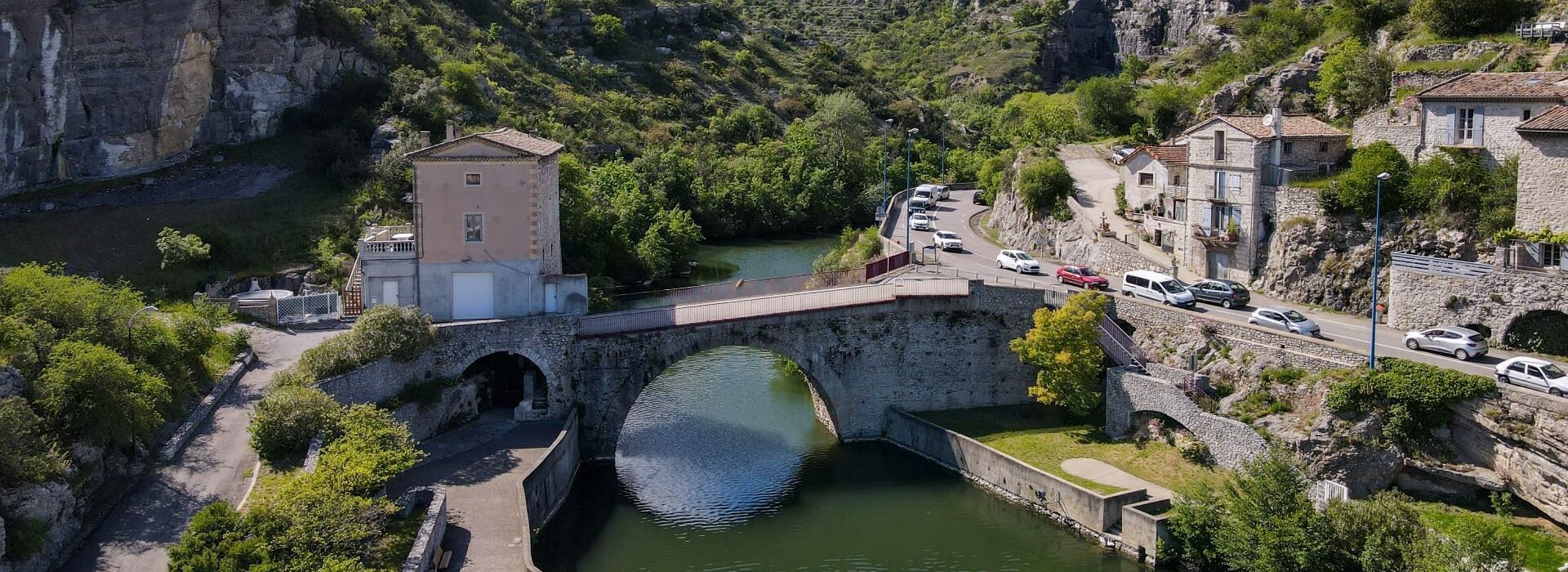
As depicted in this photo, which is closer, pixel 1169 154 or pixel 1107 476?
pixel 1107 476

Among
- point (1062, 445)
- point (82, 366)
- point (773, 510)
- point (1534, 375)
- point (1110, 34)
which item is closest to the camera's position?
point (82, 366)

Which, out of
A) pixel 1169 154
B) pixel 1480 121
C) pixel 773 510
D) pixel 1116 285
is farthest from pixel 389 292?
pixel 1480 121

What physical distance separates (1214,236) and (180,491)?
1574 inches

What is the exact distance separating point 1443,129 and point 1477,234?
4985mm

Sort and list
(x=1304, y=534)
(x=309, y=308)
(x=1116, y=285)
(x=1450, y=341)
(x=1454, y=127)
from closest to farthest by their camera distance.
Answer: (x=1304, y=534), (x=1450, y=341), (x=309, y=308), (x=1454, y=127), (x=1116, y=285)

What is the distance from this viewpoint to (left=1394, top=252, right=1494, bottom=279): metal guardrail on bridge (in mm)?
44594

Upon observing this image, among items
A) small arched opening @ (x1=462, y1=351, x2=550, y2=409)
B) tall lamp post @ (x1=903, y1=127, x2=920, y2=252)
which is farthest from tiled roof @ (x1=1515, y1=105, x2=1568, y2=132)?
small arched opening @ (x1=462, y1=351, x2=550, y2=409)

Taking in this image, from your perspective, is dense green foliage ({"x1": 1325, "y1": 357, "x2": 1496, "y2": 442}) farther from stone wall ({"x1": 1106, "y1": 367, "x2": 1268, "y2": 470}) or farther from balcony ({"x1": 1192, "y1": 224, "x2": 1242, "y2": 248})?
balcony ({"x1": 1192, "y1": 224, "x2": 1242, "y2": 248})

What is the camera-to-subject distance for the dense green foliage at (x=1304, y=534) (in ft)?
105

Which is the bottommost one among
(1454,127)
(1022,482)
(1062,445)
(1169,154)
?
(1022,482)

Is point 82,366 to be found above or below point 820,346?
above

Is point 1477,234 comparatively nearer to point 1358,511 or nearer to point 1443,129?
point 1443,129

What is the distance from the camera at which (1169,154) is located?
59.7 meters

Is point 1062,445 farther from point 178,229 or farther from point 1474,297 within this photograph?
point 178,229
